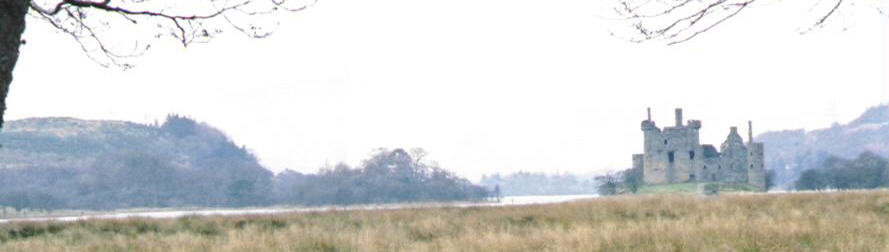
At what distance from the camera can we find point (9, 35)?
23.2ft

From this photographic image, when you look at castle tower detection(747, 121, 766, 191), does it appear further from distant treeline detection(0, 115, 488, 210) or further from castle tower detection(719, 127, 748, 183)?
distant treeline detection(0, 115, 488, 210)

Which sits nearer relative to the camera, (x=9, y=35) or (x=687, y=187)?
(x=9, y=35)

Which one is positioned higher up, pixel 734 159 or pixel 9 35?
pixel 734 159

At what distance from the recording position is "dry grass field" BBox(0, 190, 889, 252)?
32.8ft

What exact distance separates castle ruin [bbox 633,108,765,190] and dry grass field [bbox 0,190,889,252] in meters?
81.0

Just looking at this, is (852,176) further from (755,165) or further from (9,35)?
(9,35)

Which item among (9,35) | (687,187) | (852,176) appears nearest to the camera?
(9,35)

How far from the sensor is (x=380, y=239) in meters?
12.3

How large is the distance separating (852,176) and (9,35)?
355 feet

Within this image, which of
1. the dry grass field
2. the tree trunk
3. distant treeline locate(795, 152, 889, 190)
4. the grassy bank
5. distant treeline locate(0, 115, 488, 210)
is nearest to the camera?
the tree trunk

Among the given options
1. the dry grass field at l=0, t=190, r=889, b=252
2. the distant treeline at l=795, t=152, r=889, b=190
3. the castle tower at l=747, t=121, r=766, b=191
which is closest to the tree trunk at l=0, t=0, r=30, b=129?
the dry grass field at l=0, t=190, r=889, b=252

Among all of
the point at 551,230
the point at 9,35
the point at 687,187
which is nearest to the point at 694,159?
the point at 687,187

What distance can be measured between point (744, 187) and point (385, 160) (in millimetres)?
73272

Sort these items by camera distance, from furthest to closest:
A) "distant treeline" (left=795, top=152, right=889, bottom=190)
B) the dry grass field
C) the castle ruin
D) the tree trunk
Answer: "distant treeline" (left=795, top=152, right=889, bottom=190) → the castle ruin → the dry grass field → the tree trunk
